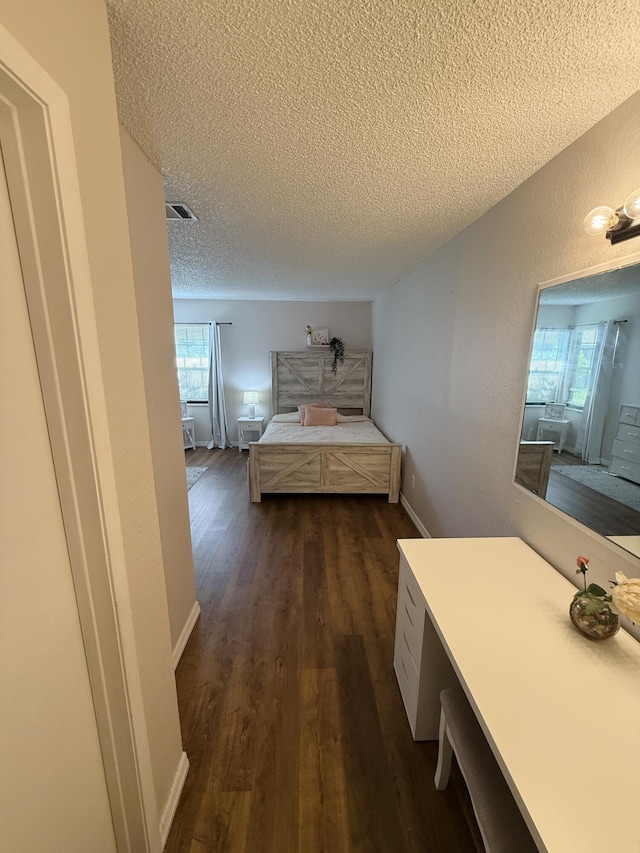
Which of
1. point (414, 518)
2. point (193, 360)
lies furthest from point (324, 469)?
point (193, 360)

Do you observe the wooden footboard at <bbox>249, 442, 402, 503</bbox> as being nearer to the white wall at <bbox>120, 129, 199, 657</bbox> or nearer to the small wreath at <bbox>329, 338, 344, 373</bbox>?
the white wall at <bbox>120, 129, 199, 657</bbox>

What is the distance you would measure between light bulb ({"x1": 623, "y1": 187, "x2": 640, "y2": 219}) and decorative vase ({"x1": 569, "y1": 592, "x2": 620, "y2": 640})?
1145 mm

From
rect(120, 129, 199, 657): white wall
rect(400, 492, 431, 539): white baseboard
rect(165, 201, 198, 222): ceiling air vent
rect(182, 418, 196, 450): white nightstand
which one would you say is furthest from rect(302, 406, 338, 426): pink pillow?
rect(165, 201, 198, 222): ceiling air vent

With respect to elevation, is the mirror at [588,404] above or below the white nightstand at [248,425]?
above

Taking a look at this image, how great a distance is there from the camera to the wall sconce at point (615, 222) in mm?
1006

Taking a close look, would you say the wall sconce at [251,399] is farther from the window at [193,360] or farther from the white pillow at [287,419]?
the window at [193,360]

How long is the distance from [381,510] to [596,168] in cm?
296

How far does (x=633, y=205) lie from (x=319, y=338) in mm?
4596

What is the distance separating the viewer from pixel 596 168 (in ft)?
3.92

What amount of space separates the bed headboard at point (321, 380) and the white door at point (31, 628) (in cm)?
474

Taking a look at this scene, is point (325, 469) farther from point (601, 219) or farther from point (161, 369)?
point (601, 219)

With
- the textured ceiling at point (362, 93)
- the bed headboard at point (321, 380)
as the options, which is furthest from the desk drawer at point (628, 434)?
the bed headboard at point (321, 380)

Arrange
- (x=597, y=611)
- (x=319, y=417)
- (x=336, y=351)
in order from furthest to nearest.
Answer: (x=336, y=351) < (x=319, y=417) < (x=597, y=611)

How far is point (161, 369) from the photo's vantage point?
162 cm
